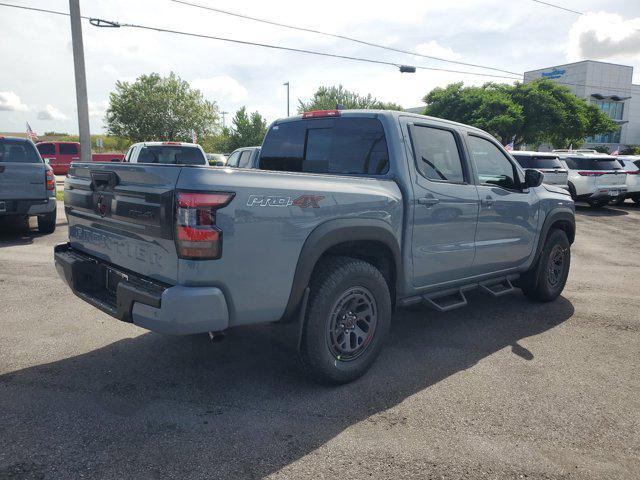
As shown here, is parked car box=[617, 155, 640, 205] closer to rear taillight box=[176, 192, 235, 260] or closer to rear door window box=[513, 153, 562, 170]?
rear door window box=[513, 153, 562, 170]

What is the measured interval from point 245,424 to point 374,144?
2252 millimetres

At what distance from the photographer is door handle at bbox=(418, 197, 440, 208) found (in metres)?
3.71

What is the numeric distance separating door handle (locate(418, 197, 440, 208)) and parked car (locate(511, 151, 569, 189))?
40.2ft

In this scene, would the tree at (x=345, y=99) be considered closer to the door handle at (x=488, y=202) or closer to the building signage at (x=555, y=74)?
the building signage at (x=555, y=74)

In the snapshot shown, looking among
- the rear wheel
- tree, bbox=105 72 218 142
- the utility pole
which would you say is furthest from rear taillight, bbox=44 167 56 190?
tree, bbox=105 72 218 142

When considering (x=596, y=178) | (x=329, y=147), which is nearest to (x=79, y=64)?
(x=329, y=147)

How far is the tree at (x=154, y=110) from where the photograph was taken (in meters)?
42.1

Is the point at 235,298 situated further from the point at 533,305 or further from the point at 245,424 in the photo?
the point at 533,305

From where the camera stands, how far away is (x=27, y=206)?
26.9 ft

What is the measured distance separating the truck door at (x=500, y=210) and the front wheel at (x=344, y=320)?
141 centimetres

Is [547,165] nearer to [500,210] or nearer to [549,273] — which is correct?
[549,273]

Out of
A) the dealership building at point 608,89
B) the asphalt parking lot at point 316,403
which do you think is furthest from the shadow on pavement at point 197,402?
the dealership building at point 608,89

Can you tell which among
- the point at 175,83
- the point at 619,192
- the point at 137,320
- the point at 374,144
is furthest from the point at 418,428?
the point at 175,83

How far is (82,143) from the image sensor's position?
1319 centimetres
